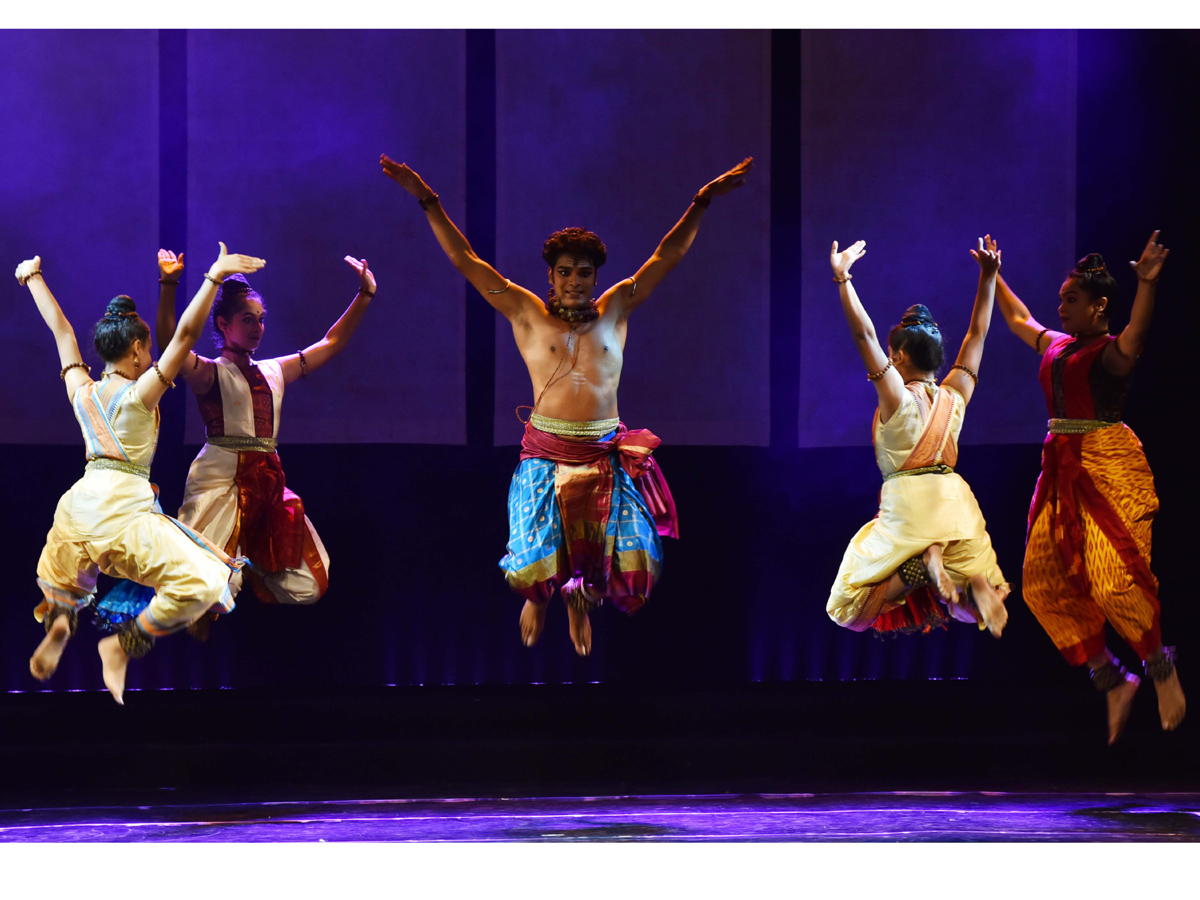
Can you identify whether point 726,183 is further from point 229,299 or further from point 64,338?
point 64,338

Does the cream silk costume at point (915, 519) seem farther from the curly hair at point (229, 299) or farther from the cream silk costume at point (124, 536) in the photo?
the curly hair at point (229, 299)

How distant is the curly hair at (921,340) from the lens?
4340 millimetres

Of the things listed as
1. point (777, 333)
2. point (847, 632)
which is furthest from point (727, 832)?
point (777, 333)

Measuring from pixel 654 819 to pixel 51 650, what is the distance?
1950 mm

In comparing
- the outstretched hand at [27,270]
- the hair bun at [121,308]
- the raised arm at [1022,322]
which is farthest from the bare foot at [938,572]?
the outstretched hand at [27,270]

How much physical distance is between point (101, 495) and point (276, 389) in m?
0.67

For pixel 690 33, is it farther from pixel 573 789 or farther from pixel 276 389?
pixel 573 789

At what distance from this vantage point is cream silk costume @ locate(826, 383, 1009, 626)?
13.8 ft

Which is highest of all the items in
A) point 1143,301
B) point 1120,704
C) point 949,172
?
point 949,172

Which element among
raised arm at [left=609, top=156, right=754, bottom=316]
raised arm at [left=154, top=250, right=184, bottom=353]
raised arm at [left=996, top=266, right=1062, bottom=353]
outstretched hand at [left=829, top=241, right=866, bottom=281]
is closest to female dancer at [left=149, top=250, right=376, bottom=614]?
raised arm at [left=154, top=250, right=184, bottom=353]

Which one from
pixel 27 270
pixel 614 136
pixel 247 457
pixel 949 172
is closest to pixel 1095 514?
pixel 949 172

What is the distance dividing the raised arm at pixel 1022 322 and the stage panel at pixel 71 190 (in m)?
3.00

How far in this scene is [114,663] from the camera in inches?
160

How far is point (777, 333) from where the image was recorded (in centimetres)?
513
